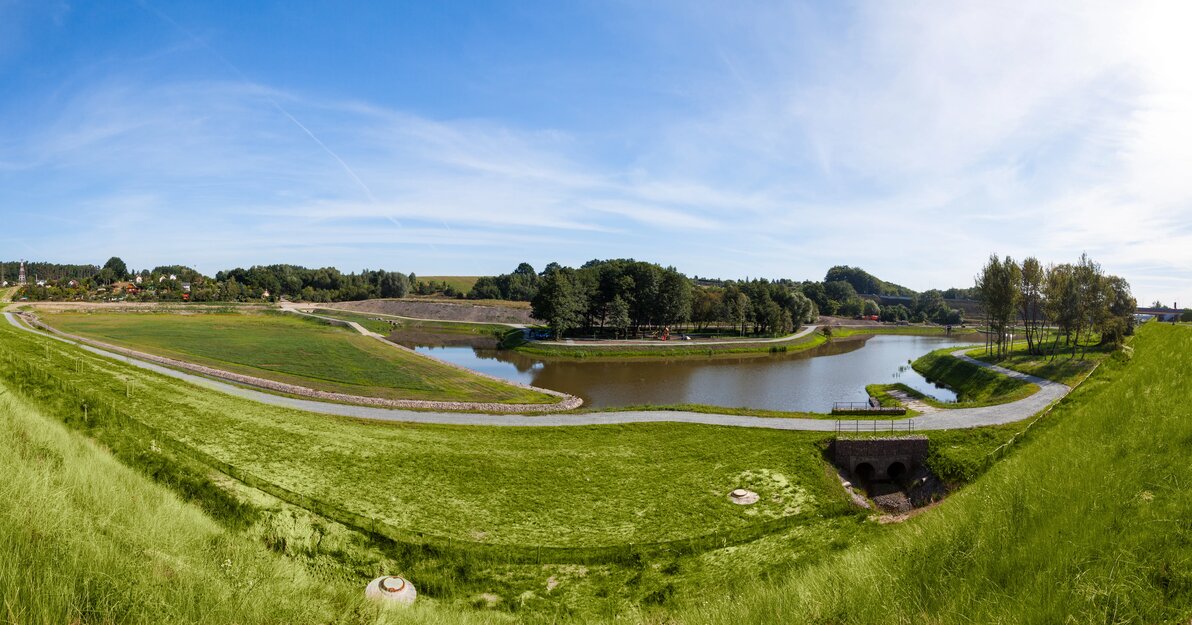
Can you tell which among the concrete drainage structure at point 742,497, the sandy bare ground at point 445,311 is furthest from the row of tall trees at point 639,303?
the concrete drainage structure at point 742,497

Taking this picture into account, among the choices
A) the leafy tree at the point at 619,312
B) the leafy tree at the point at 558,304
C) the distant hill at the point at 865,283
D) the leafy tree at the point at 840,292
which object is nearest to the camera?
the leafy tree at the point at 558,304

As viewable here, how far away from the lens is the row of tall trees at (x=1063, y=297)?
4003 centimetres

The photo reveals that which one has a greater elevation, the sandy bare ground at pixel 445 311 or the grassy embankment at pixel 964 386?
the sandy bare ground at pixel 445 311

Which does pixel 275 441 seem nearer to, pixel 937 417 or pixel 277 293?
pixel 937 417

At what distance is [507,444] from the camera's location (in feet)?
66.1

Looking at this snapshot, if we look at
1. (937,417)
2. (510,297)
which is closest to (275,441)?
(937,417)

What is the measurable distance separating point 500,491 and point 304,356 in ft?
119

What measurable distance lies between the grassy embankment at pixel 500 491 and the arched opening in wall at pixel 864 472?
5.09ft

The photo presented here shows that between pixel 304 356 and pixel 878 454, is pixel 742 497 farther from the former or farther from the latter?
pixel 304 356

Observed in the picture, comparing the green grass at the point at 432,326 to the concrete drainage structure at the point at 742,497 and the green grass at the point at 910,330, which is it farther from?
the green grass at the point at 910,330

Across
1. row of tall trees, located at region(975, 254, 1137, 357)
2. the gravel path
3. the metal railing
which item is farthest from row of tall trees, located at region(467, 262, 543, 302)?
the metal railing

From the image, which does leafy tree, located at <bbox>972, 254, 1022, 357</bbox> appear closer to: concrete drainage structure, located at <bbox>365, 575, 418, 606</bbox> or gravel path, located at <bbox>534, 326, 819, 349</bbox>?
gravel path, located at <bbox>534, 326, 819, 349</bbox>

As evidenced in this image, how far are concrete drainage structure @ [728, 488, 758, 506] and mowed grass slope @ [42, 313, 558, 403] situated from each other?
59.6 feet

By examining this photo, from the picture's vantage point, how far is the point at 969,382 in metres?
40.2
